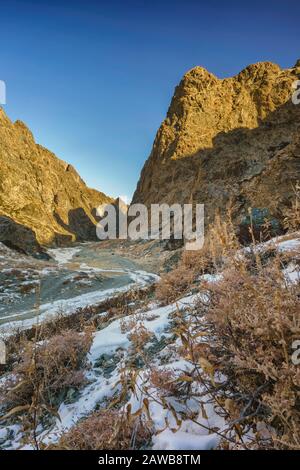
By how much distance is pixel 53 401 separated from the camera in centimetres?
300

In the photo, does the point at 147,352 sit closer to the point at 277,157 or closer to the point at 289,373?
the point at 289,373

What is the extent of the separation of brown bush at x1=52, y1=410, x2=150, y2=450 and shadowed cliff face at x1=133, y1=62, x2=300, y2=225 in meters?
31.6

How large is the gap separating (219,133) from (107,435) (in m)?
51.2

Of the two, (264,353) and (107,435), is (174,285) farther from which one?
(264,353)

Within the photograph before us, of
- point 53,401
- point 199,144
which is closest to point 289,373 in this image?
point 53,401

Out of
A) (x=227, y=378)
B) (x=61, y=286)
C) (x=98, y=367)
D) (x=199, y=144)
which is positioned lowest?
(x=61, y=286)

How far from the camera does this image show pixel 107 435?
205cm

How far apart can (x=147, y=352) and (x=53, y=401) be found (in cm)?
113

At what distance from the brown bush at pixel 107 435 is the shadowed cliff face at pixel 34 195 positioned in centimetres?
3248

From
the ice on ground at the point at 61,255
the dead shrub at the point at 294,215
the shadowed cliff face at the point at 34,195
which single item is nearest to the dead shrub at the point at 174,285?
the dead shrub at the point at 294,215

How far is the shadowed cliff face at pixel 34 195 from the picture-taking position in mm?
48781

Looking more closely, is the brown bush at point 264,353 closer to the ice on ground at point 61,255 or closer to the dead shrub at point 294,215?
the dead shrub at point 294,215

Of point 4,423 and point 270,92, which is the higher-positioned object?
point 270,92

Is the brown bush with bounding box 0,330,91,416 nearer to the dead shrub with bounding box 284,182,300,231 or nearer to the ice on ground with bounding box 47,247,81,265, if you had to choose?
the dead shrub with bounding box 284,182,300,231
